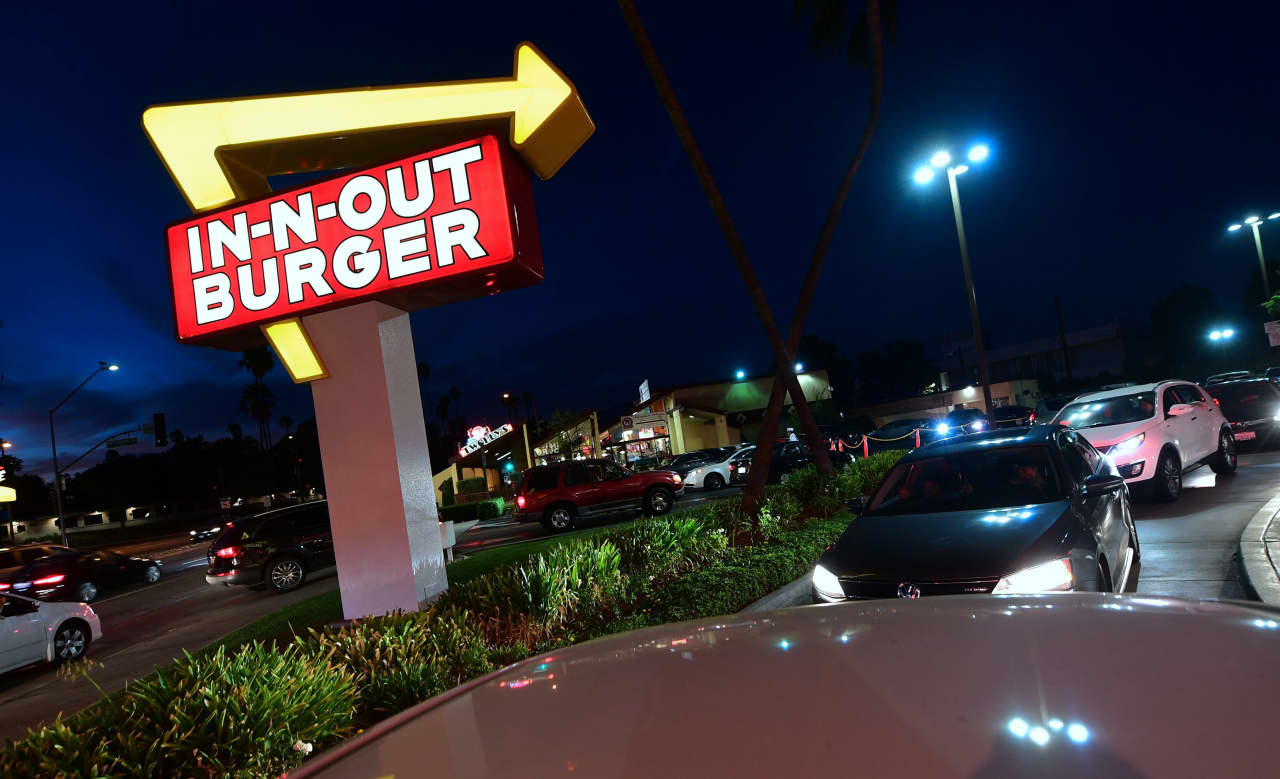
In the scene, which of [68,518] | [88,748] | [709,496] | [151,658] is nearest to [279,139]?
[88,748]

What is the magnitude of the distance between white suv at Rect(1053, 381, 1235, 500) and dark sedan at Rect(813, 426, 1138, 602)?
3.91 m

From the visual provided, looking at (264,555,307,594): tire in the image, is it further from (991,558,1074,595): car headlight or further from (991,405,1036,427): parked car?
(991,405,1036,427): parked car

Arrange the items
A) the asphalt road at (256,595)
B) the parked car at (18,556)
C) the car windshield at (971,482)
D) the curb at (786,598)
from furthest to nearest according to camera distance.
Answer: the parked car at (18,556) < the curb at (786,598) < the asphalt road at (256,595) < the car windshield at (971,482)

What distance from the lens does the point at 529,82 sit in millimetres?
7289

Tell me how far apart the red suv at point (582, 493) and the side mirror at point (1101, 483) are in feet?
45.6

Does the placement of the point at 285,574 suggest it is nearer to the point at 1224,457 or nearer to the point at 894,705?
the point at 894,705

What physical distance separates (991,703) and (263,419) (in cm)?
9306

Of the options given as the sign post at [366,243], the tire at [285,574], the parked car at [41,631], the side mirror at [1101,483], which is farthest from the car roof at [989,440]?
the tire at [285,574]

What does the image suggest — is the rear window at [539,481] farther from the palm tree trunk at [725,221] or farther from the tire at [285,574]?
the palm tree trunk at [725,221]

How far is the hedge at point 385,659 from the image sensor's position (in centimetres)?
308

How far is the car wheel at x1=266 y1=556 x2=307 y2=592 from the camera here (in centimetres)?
1489

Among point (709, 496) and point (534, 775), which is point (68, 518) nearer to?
point (709, 496)

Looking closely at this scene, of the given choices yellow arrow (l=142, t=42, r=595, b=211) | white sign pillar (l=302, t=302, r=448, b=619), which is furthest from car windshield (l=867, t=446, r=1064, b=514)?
yellow arrow (l=142, t=42, r=595, b=211)

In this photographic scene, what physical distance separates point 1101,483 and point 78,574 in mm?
22200
